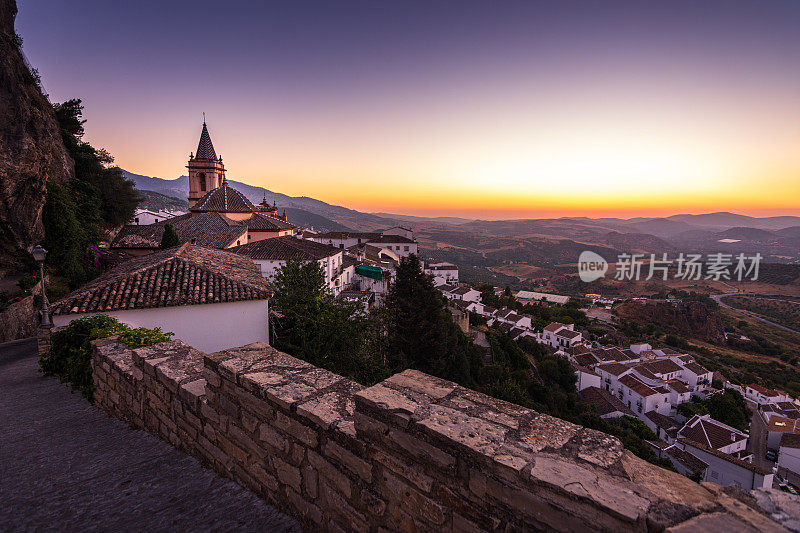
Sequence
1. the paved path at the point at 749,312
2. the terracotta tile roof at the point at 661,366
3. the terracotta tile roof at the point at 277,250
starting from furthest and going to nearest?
the paved path at the point at 749,312 < the terracotta tile roof at the point at 661,366 < the terracotta tile roof at the point at 277,250

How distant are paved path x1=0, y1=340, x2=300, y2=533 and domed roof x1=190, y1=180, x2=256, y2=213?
32.2 m

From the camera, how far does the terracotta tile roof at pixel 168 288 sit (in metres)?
8.41

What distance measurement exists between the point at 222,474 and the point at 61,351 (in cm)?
668

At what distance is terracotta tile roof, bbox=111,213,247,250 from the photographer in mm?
23344

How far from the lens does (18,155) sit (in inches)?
551

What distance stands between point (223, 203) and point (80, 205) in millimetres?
15972

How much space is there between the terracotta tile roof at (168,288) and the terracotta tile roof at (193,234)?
1364 cm

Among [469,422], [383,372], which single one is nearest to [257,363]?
[469,422]

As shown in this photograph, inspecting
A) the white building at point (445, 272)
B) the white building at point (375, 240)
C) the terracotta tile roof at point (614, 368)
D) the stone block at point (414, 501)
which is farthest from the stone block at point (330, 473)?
the white building at point (445, 272)

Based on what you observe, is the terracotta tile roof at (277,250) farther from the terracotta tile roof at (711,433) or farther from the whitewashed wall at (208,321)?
the terracotta tile roof at (711,433)

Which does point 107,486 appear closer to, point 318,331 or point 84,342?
point 84,342

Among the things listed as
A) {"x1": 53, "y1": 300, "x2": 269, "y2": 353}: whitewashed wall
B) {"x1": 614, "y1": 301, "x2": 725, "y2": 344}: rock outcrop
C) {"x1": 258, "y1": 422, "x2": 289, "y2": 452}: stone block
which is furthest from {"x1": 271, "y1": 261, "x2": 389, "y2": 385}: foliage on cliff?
{"x1": 614, "y1": 301, "x2": 725, "y2": 344}: rock outcrop

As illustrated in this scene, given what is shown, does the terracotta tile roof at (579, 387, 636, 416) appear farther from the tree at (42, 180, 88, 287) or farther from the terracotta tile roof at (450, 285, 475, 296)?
the tree at (42, 180, 88, 287)

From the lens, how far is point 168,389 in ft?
13.7
